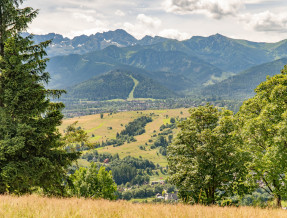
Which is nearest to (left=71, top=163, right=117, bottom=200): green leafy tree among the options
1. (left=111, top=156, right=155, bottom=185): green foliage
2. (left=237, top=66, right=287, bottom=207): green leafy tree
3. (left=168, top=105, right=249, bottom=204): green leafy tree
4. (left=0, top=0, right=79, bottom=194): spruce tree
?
(left=168, top=105, right=249, bottom=204): green leafy tree

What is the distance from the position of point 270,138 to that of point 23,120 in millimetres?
21211

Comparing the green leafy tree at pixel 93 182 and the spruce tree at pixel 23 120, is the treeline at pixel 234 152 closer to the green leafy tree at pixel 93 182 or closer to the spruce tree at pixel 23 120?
the spruce tree at pixel 23 120

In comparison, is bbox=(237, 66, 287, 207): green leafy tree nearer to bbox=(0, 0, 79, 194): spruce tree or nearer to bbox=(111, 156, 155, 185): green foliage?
bbox=(0, 0, 79, 194): spruce tree

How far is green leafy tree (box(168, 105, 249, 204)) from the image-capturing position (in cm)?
2169

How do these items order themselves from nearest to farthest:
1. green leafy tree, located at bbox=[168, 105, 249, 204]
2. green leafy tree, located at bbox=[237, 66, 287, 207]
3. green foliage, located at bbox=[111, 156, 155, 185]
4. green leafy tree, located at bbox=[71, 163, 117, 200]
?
green leafy tree, located at bbox=[237, 66, 287, 207] → green leafy tree, located at bbox=[168, 105, 249, 204] → green leafy tree, located at bbox=[71, 163, 117, 200] → green foliage, located at bbox=[111, 156, 155, 185]

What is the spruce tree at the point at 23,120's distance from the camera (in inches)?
550

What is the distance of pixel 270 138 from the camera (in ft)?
70.0

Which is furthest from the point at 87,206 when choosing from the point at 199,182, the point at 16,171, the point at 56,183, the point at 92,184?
the point at 92,184

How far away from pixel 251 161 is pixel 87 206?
2044cm

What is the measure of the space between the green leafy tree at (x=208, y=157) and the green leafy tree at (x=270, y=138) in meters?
1.51

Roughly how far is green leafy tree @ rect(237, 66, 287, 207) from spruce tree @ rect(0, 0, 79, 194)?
53.8 feet

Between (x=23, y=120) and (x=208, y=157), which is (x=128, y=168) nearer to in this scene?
(x=208, y=157)

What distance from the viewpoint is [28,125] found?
46.9 ft

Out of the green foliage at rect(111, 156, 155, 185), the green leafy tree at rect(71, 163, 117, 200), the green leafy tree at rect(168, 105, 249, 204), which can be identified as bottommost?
the green foliage at rect(111, 156, 155, 185)
